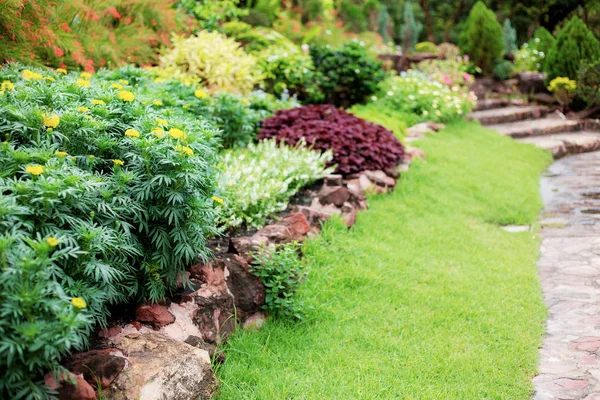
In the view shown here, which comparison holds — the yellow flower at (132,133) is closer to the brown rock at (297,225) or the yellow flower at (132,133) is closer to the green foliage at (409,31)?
the brown rock at (297,225)

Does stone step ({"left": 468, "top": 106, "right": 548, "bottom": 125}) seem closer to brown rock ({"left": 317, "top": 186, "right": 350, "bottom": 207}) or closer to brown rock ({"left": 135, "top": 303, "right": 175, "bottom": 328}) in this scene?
brown rock ({"left": 317, "top": 186, "right": 350, "bottom": 207})

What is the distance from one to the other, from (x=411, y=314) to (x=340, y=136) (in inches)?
104

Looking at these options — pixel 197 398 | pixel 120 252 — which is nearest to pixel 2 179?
pixel 120 252

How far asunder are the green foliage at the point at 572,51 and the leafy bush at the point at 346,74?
439 cm

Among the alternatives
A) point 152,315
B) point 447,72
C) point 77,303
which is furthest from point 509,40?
point 77,303

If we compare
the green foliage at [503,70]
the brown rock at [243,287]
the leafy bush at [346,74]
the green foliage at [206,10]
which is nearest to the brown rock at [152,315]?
the brown rock at [243,287]

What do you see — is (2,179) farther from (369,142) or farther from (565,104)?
(565,104)

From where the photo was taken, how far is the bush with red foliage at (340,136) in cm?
603

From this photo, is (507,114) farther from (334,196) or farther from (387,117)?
(334,196)

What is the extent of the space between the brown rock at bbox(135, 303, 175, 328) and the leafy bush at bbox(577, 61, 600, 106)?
1053cm

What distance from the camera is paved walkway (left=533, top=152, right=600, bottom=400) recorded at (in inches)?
136

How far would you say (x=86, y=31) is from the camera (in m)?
6.26

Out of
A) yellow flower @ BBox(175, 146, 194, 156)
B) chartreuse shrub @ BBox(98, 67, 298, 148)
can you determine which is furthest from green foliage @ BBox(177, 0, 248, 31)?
yellow flower @ BBox(175, 146, 194, 156)

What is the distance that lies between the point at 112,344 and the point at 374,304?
6.41ft
